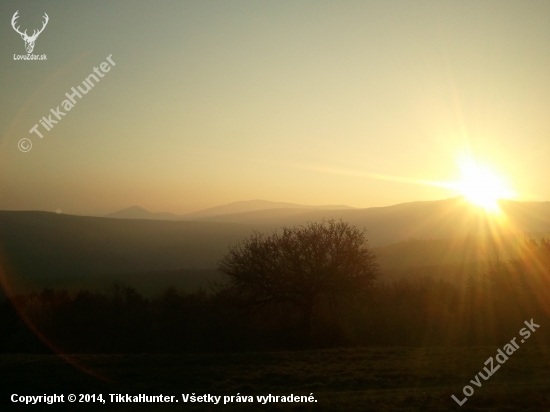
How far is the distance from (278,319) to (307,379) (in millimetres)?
15629

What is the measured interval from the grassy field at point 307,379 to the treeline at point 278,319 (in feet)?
24.5

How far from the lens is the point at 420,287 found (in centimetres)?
3803

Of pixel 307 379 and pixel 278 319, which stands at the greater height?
pixel 278 319

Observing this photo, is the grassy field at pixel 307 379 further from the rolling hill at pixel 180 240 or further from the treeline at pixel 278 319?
the rolling hill at pixel 180 240

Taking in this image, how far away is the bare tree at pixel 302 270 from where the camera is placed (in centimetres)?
2894

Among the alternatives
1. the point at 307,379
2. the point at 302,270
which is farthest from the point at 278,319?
the point at 307,379

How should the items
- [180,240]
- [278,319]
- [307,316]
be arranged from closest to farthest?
1. [307,316]
2. [278,319]
3. [180,240]

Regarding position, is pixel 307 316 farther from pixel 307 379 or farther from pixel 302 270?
pixel 307 379

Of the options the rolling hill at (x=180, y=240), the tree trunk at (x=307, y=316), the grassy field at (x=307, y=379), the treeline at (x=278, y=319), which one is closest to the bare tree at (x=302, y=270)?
the tree trunk at (x=307, y=316)

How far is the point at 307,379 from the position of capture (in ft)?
46.3

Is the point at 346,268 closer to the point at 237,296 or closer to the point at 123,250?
the point at 237,296

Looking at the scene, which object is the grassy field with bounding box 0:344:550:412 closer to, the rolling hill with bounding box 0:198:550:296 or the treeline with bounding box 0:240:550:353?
the treeline with bounding box 0:240:550:353

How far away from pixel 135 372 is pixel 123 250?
94.3m

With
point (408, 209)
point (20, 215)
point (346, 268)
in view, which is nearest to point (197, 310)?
point (346, 268)
